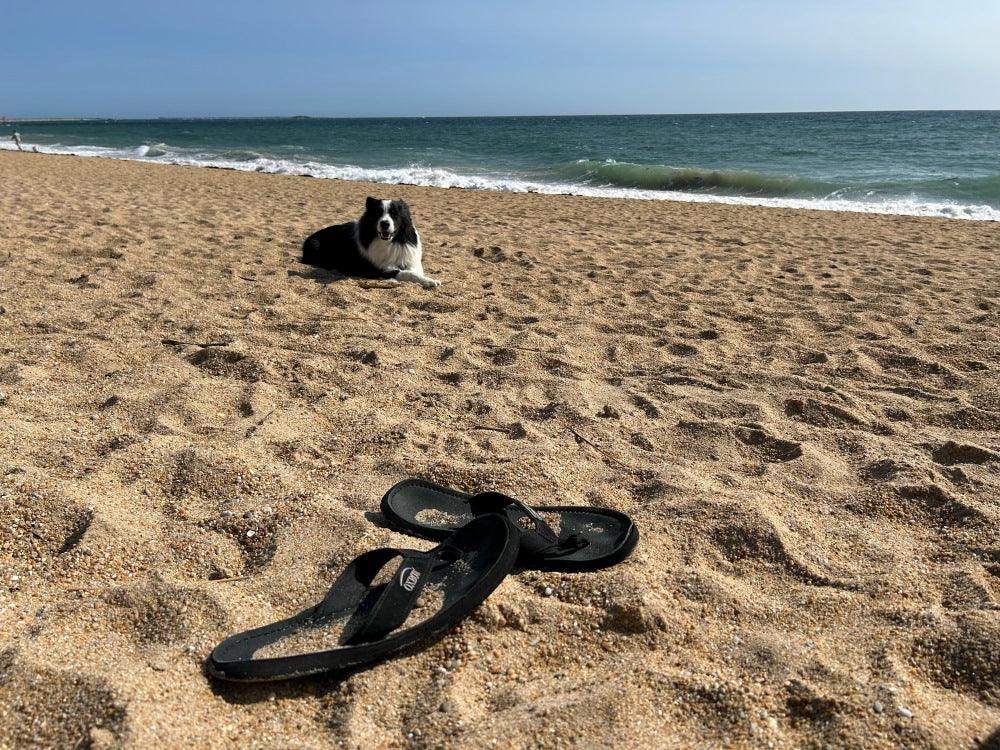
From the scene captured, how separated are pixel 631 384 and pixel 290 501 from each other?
6.17 feet

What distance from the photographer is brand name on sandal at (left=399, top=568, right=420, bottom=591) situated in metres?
1.79

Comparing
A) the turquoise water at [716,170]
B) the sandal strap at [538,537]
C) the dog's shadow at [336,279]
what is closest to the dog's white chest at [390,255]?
the dog's shadow at [336,279]

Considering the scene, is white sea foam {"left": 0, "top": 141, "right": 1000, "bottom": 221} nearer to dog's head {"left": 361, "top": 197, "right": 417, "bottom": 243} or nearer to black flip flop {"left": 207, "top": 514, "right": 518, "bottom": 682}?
dog's head {"left": 361, "top": 197, "right": 417, "bottom": 243}

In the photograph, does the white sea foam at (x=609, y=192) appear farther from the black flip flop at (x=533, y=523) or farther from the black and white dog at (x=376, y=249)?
the black flip flop at (x=533, y=523)

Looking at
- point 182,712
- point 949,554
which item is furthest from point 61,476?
point 949,554

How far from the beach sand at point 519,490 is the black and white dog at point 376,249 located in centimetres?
39

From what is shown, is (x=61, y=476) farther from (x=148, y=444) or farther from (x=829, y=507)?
(x=829, y=507)

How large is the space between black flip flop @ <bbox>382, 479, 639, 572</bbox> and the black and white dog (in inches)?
133

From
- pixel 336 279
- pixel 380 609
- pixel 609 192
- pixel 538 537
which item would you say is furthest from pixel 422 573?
pixel 609 192

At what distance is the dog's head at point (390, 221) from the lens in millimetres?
5711

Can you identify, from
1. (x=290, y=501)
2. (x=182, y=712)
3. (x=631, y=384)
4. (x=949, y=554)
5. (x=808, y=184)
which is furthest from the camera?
(x=808, y=184)

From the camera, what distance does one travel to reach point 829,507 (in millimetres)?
2428

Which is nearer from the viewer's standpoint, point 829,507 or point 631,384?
point 829,507

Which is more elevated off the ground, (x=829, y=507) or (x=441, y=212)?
(x=441, y=212)
